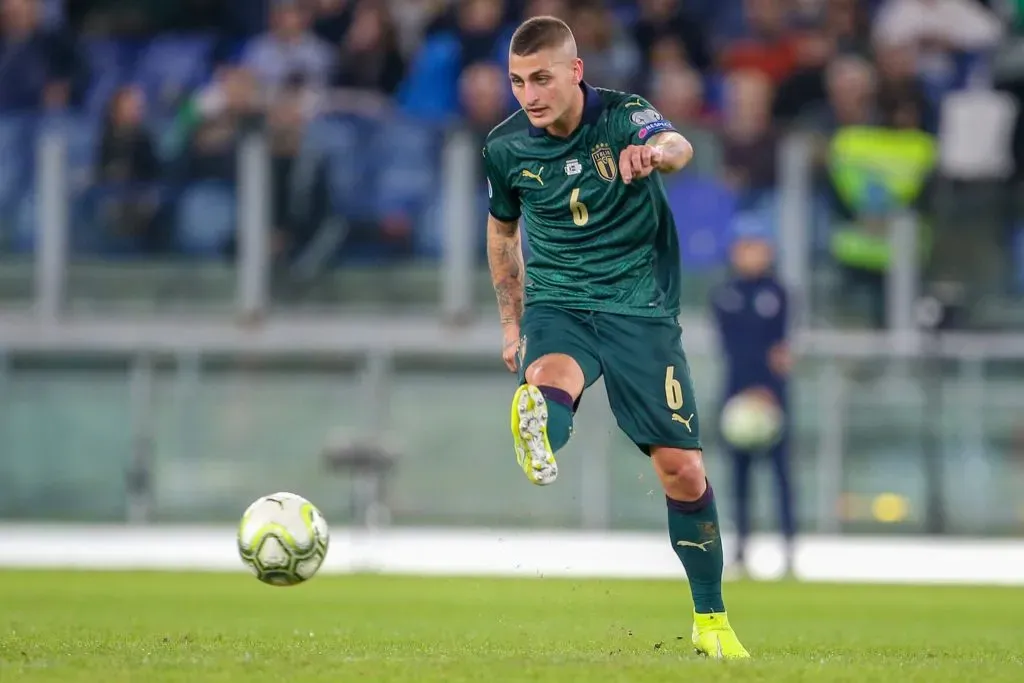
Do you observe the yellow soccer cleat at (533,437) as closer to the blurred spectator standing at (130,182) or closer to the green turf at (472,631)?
the green turf at (472,631)

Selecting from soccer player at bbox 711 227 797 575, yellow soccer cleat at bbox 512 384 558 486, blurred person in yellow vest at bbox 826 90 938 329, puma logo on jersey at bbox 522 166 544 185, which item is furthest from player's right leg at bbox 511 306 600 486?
blurred person in yellow vest at bbox 826 90 938 329

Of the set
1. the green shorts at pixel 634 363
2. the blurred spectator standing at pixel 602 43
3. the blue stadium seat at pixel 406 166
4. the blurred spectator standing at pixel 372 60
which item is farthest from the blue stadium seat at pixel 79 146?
the green shorts at pixel 634 363

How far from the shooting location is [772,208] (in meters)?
15.2

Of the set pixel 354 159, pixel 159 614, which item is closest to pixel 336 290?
pixel 354 159

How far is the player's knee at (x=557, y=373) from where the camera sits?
22.0 ft

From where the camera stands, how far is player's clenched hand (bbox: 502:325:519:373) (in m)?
7.25

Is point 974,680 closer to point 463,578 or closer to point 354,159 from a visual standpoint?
point 463,578

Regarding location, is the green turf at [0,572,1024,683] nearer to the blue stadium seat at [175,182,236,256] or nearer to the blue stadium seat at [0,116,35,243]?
the blue stadium seat at [175,182,236,256]

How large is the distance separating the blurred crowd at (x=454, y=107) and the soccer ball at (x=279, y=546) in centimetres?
829

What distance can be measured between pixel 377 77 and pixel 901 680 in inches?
477

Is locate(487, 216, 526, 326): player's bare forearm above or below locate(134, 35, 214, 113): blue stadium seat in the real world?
below

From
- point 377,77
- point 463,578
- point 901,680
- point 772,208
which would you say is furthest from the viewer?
point 377,77

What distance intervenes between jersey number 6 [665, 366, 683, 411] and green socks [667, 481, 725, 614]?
330 millimetres

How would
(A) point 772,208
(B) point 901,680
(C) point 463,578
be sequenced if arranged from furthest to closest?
(A) point 772,208 < (C) point 463,578 < (B) point 901,680
